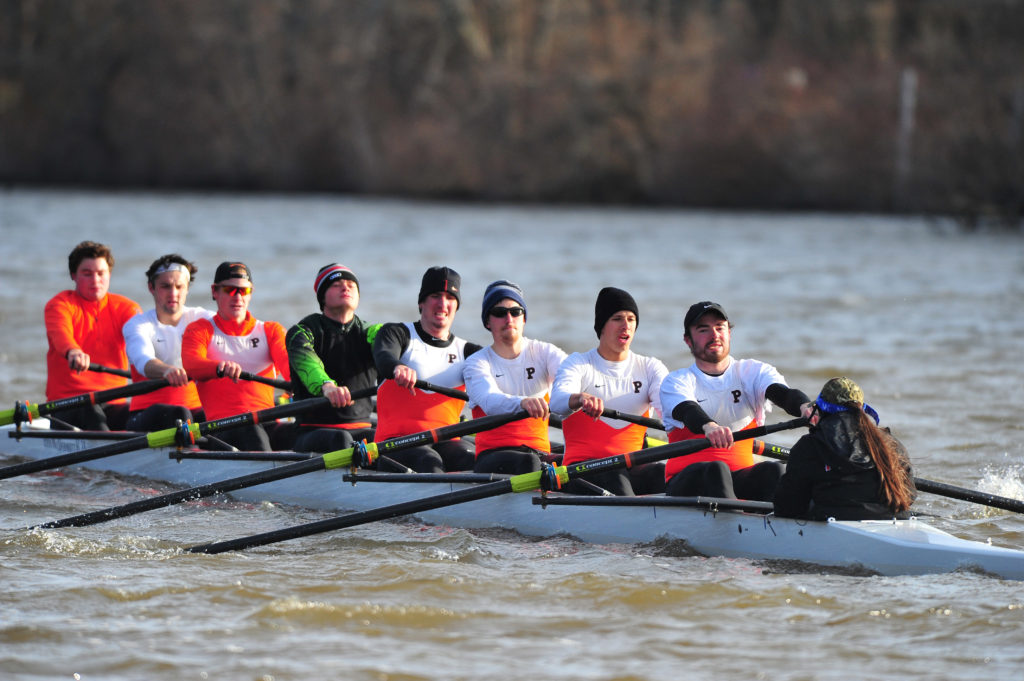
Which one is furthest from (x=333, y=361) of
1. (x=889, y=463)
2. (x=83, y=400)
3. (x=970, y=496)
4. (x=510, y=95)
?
(x=510, y=95)

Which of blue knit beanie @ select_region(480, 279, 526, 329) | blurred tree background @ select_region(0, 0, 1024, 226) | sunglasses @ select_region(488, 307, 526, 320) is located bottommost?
sunglasses @ select_region(488, 307, 526, 320)

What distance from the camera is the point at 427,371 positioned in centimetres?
855

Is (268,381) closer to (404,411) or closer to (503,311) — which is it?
(404,411)

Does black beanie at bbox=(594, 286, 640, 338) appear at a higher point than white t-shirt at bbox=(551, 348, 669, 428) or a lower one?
higher

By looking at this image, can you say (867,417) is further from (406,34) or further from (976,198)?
(406,34)

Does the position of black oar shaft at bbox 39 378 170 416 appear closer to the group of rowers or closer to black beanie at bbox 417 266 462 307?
the group of rowers

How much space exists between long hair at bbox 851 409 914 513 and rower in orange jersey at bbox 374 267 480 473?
273 cm

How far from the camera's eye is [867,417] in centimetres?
655

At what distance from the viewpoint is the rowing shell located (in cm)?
659

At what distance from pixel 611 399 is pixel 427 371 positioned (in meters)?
1.27

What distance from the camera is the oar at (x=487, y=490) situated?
23.5ft

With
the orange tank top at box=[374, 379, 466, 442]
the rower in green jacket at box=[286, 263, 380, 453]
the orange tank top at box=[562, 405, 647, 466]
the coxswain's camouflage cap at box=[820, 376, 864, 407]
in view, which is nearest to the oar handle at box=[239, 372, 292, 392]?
the rower in green jacket at box=[286, 263, 380, 453]

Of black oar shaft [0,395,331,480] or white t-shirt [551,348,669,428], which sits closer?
white t-shirt [551,348,669,428]

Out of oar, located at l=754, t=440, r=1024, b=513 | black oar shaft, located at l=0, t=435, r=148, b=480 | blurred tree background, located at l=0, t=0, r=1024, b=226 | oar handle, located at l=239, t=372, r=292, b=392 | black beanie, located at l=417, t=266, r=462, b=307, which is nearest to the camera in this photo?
oar, located at l=754, t=440, r=1024, b=513
